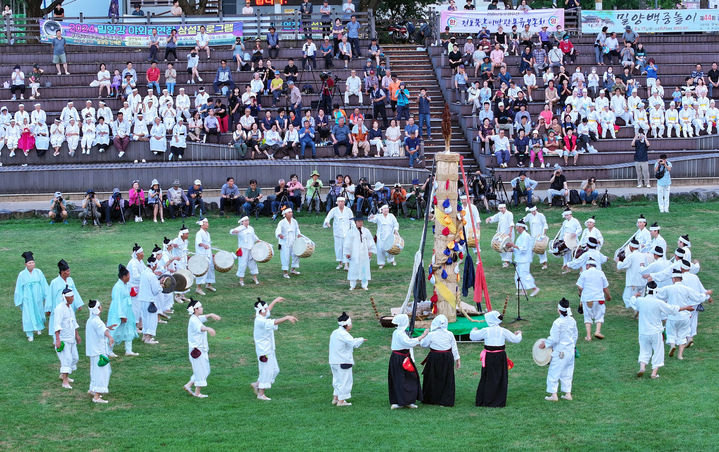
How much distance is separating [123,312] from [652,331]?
8788mm

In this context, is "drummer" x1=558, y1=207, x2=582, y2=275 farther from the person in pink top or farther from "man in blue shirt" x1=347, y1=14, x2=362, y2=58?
"man in blue shirt" x1=347, y1=14, x2=362, y2=58

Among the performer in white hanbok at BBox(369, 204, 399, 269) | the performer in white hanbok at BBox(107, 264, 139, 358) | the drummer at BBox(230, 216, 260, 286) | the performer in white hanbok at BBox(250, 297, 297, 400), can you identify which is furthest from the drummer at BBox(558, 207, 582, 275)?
the performer in white hanbok at BBox(107, 264, 139, 358)

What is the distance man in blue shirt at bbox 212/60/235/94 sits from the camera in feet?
123

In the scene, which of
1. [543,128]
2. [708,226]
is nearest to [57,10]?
[543,128]

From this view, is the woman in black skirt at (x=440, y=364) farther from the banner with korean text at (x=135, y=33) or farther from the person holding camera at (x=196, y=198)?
the banner with korean text at (x=135, y=33)

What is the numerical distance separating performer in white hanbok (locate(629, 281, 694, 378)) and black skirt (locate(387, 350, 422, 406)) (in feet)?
12.5

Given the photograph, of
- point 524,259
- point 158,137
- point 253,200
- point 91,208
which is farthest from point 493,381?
point 158,137

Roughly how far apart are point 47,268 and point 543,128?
55.3 ft

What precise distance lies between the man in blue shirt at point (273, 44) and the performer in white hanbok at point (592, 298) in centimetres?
2247

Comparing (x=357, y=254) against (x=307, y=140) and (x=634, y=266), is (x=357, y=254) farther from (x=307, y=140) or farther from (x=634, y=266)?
(x=307, y=140)

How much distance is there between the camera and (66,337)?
58.3 ft

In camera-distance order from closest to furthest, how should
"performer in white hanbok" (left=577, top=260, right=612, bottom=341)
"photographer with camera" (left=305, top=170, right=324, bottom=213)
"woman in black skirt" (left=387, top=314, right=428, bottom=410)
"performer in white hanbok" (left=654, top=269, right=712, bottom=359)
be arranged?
"woman in black skirt" (left=387, top=314, right=428, bottom=410) < "performer in white hanbok" (left=654, top=269, right=712, bottom=359) < "performer in white hanbok" (left=577, top=260, right=612, bottom=341) < "photographer with camera" (left=305, top=170, right=324, bottom=213)

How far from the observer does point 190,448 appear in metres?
14.6

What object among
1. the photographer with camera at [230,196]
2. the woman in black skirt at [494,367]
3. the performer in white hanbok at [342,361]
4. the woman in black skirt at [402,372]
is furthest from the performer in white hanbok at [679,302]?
the photographer with camera at [230,196]
